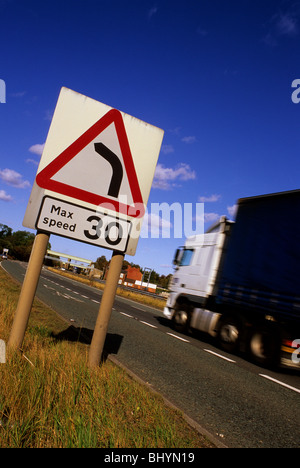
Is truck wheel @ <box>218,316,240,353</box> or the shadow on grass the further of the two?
truck wheel @ <box>218,316,240,353</box>

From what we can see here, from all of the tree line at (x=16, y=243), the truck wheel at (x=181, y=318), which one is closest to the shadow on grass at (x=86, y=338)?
the truck wheel at (x=181, y=318)

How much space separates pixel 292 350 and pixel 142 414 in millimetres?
5748

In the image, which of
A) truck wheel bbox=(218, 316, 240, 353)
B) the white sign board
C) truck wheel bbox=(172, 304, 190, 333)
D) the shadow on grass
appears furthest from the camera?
truck wheel bbox=(172, 304, 190, 333)

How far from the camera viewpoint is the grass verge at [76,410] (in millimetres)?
2279

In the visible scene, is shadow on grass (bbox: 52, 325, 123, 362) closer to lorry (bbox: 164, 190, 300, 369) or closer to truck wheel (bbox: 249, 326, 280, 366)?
lorry (bbox: 164, 190, 300, 369)

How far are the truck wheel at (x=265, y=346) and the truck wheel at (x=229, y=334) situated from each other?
0.56m

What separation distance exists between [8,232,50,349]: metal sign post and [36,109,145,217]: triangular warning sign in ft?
2.01

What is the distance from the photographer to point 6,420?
2.49 meters

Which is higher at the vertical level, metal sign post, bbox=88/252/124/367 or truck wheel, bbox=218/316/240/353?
metal sign post, bbox=88/252/124/367

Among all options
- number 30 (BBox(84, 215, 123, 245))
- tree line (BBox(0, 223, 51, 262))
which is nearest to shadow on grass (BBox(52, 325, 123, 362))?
number 30 (BBox(84, 215, 123, 245))

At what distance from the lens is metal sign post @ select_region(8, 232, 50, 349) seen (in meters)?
3.55
